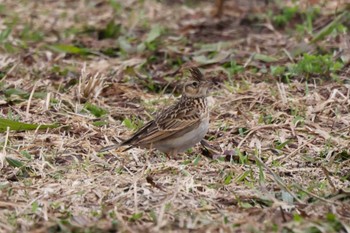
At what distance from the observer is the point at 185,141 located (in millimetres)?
8109

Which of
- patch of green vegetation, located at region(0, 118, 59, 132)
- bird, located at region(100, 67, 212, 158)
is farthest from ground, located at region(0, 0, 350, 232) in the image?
bird, located at region(100, 67, 212, 158)

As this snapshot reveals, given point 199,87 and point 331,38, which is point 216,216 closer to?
point 199,87

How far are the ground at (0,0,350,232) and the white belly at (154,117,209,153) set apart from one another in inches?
6.6

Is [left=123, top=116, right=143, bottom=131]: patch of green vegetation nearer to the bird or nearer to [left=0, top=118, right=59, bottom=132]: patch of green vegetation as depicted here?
the bird

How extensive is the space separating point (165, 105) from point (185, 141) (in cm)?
179

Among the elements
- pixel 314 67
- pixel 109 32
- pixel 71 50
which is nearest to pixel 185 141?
pixel 314 67

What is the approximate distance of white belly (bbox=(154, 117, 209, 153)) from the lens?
8070 millimetres

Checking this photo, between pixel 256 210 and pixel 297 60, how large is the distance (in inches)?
195

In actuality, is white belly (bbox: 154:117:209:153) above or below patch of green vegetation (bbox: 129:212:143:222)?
below

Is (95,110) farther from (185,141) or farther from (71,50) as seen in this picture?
(71,50)

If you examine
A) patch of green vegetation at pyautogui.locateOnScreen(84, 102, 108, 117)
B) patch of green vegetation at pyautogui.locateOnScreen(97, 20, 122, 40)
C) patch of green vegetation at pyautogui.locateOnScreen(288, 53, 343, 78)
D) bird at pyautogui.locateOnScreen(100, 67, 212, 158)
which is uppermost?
bird at pyautogui.locateOnScreen(100, 67, 212, 158)

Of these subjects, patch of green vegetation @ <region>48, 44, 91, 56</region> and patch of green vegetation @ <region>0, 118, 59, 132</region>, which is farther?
patch of green vegetation @ <region>48, 44, 91, 56</region>

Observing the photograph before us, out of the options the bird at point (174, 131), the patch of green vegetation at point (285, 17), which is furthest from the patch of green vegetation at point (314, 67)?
the patch of green vegetation at point (285, 17)

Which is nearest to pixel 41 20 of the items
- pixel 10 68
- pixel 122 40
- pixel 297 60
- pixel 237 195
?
pixel 122 40
